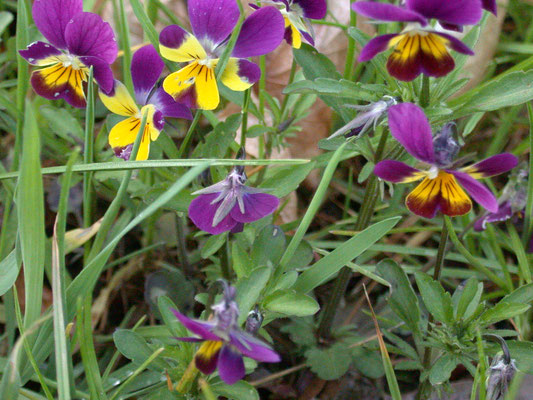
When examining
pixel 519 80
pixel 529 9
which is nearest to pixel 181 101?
pixel 519 80

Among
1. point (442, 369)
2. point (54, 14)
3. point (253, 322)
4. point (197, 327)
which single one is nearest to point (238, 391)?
point (253, 322)

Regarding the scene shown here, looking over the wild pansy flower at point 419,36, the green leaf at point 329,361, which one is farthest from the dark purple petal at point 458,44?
the green leaf at point 329,361

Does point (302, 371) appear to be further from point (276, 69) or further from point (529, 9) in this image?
point (529, 9)

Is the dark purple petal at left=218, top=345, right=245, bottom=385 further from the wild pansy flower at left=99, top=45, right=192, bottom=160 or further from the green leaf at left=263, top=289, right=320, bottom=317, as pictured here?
the wild pansy flower at left=99, top=45, right=192, bottom=160

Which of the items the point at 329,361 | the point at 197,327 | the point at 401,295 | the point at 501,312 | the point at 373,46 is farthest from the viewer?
the point at 329,361

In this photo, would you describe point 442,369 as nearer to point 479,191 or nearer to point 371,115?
point 479,191

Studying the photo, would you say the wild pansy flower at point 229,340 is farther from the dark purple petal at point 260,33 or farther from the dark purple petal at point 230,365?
the dark purple petal at point 260,33
